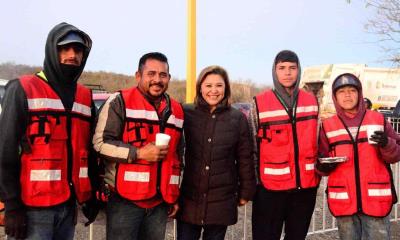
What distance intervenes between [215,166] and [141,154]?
72 centimetres

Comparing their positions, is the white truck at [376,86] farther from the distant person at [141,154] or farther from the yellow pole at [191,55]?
the distant person at [141,154]

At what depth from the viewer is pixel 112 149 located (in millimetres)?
2846

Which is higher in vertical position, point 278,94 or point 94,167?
point 278,94

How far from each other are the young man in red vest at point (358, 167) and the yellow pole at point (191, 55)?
4314mm

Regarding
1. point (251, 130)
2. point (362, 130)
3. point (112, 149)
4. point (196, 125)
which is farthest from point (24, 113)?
point (362, 130)

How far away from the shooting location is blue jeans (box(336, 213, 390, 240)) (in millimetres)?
3314

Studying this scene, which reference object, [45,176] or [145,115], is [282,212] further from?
[45,176]

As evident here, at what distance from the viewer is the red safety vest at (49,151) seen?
253 centimetres

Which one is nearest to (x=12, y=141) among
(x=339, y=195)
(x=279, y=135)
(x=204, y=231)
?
(x=204, y=231)

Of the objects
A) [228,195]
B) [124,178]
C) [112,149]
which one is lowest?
[228,195]

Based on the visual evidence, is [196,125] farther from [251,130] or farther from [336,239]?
[336,239]

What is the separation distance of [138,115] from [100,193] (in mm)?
656

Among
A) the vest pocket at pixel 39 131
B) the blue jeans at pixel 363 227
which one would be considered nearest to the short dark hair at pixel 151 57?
the vest pocket at pixel 39 131

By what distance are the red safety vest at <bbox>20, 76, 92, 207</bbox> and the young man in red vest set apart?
1979 millimetres
